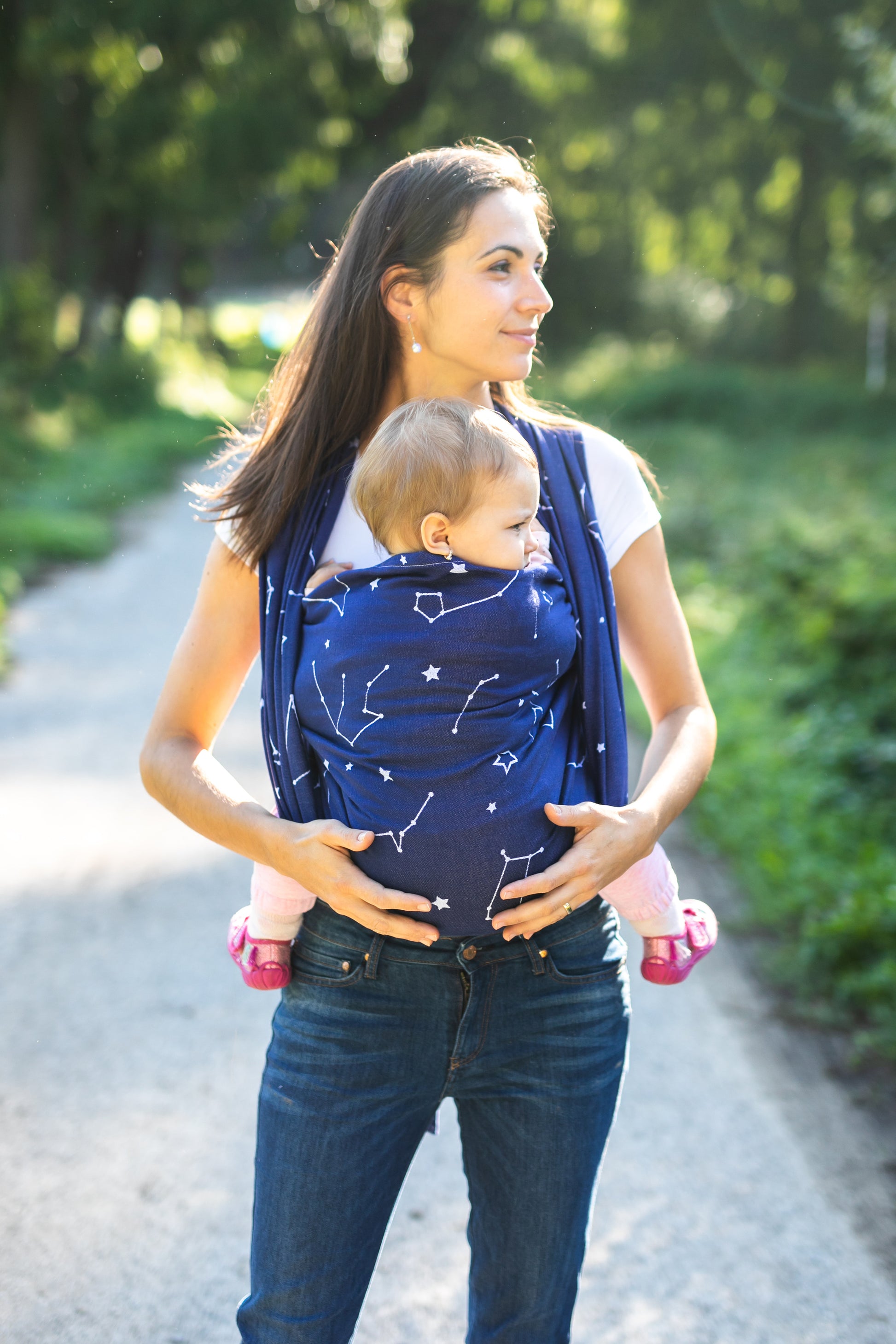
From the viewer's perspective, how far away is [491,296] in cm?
176

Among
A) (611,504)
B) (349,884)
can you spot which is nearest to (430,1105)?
(349,884)

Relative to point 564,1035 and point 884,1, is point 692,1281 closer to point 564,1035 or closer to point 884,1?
point 564,1035

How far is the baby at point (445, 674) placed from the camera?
1.54 meters

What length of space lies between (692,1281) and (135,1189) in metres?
1.29

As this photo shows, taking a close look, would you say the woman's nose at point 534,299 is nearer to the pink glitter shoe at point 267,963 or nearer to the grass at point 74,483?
the pink glitter shoe at point 267,963

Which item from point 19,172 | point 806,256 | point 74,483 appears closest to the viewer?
point 74,483

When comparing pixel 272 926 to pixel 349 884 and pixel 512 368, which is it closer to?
pixel 349 884

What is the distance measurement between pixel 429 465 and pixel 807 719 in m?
4.72

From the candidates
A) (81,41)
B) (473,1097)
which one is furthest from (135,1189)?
(81,41)

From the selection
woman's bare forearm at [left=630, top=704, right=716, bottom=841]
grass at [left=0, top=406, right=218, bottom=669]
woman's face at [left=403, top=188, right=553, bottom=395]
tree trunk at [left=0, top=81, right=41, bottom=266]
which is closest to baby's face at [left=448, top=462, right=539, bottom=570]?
woman's face at [left=403, top=188, right=553, bottom=395]

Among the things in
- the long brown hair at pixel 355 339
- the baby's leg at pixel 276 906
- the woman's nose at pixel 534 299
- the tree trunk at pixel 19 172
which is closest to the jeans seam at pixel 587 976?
the baby's leg at pixel 276 906

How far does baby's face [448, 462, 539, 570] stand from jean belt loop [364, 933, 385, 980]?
53 cm

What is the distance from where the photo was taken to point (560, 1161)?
5.42 ft

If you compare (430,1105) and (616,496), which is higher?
(616,496)
